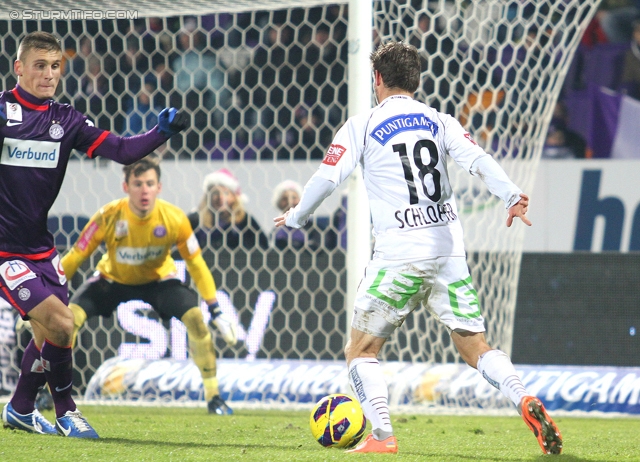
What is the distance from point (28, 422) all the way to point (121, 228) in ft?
6.64

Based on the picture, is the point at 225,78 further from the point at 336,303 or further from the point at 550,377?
the point at 550,377

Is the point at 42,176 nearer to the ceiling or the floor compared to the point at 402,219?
nearer to the ceiling

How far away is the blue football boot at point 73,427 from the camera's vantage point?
429cm

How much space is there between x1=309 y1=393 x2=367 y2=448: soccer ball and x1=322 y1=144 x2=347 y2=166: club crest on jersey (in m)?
1.02

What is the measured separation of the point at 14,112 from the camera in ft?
13.8

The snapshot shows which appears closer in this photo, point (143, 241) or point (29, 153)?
point (29, 153)

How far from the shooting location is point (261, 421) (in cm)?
558

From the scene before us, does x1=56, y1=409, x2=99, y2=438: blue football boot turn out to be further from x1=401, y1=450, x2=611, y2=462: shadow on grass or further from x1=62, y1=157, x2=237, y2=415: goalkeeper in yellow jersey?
x1=62, y1=157, x2=237, y2=415: goalkeeper in yellow jersey

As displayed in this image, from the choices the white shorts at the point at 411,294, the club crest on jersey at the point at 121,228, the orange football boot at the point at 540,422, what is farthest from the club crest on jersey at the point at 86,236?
the orange football boot at the point at 540,422

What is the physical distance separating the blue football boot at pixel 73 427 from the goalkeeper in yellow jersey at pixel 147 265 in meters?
1.93

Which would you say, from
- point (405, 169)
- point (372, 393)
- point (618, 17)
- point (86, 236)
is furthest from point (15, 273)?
point (618, 17)

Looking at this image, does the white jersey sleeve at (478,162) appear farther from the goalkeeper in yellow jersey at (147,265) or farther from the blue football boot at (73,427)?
the goalkeeper in yellow jersey at (147,265)

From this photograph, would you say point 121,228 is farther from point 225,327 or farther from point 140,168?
point 225,327

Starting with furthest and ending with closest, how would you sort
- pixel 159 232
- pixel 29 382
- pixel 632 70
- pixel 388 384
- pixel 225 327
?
pixel 632 70 < pixel 388 384 < pixel 159 232 < pixel 225 327 < pixel 29 382
